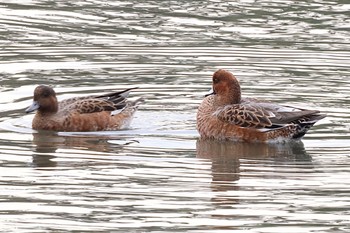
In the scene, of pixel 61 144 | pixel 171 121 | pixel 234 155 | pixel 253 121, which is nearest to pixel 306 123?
pixel 253 121

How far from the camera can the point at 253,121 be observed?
13.9m

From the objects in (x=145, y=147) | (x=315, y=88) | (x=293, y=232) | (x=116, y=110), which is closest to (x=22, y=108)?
(x=116, y=110)

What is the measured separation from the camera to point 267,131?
45.6ft

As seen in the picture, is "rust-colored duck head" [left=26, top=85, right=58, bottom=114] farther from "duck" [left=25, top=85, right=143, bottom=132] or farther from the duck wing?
the duck wing

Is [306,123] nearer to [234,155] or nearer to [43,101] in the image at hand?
[234,155]

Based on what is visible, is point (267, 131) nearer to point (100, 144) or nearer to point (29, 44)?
point (100, 144)

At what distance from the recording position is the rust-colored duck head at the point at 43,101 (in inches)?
573

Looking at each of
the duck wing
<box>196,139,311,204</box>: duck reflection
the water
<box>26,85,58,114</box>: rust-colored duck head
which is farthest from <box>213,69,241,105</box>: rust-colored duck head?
<box>26,85,58,114</box>: rust-colored duck head

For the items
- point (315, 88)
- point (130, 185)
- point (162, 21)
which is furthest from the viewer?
point (162, 21)

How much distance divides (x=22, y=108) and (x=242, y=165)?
3.88 metres

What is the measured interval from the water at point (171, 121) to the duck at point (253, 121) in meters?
0.18

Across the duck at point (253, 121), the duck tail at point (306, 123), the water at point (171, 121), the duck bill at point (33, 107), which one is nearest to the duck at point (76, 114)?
the duck bill at point (33, 107)

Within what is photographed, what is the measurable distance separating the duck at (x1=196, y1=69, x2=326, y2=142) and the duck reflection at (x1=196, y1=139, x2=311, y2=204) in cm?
10

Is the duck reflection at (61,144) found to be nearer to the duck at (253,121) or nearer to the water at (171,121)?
the water at (171,121)
